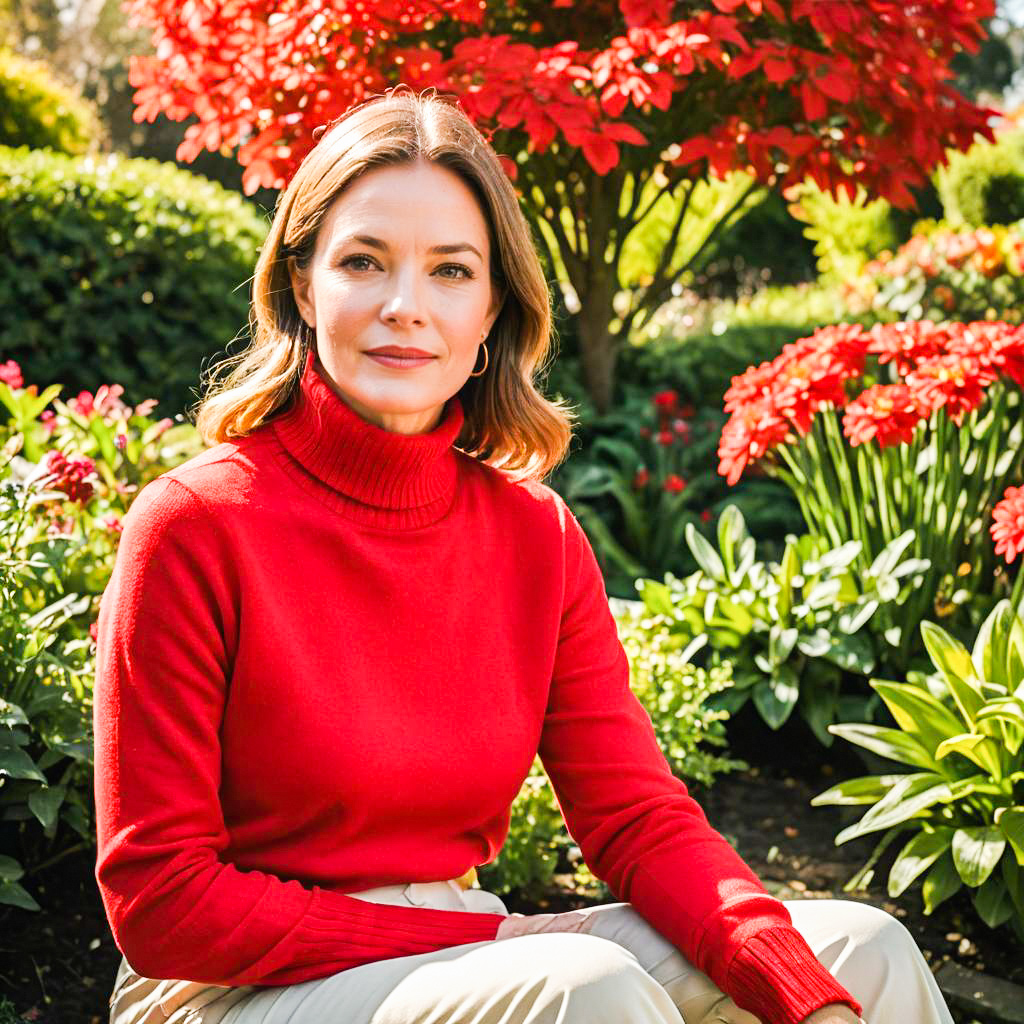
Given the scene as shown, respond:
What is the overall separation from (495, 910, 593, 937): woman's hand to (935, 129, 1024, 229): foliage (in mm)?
8940

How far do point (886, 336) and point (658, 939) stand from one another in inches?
77.4

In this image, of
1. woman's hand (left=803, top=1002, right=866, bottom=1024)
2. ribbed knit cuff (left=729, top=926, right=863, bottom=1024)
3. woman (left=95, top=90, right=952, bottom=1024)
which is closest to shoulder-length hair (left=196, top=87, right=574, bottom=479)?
woman (left=95, top=90, right=952, bottom=1024)

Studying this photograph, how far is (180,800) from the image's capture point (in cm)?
156

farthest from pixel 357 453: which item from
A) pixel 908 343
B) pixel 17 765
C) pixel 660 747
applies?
pixel 908 343

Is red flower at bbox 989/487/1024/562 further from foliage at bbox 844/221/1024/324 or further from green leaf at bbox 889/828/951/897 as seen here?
foliage at bbox 844/221/1024/324

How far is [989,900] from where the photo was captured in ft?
8.24

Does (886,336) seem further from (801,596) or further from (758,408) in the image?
(801,596)

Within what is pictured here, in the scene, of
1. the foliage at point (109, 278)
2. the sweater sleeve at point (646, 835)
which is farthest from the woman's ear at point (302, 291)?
the foliage at point (109, 278)

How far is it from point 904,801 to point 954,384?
0.99 meters

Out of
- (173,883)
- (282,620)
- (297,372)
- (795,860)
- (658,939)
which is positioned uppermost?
(297,372)

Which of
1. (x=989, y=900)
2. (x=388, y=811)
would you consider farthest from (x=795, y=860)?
(x=388, y=811)

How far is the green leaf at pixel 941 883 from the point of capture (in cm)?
255

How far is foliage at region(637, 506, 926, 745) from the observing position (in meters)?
3.25

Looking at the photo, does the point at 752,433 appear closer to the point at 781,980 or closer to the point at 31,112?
the point at 781,980
